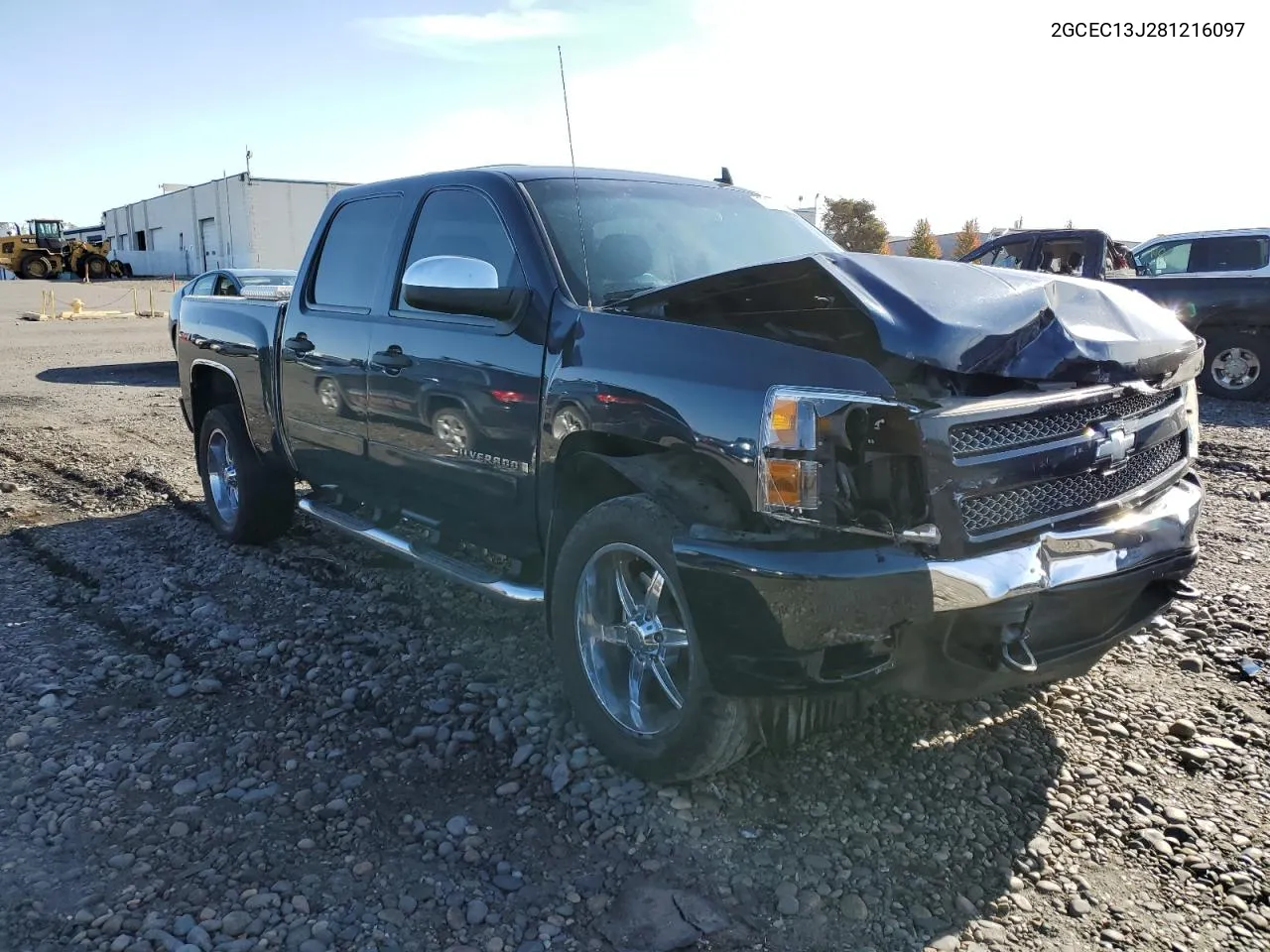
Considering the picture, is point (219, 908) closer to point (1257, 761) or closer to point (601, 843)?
point (601, 843)

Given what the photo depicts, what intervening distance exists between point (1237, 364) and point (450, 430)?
32.9ft

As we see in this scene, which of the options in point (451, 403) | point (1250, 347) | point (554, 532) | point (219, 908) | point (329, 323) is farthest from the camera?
point (1250, 347)

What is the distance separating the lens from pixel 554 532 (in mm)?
3443

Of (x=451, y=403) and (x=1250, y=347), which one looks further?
(x=1250, y=347)

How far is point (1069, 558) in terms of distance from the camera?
2.73 m

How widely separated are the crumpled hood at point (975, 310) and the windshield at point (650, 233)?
0.42 metres

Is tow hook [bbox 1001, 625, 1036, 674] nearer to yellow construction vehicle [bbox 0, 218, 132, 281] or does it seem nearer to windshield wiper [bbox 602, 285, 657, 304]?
windshield wiper [bbox 602, 285, 657, 304]

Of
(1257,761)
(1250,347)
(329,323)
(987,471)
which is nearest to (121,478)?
(329,323)

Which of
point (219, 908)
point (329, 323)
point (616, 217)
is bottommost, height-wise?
point (219, 908)

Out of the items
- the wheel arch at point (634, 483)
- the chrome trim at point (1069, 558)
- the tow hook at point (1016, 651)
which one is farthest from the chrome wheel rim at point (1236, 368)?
the wheel arch at point (634, 483)

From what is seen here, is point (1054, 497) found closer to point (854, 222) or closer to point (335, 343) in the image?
point (335, 343)

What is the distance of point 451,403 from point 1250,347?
9922 mm

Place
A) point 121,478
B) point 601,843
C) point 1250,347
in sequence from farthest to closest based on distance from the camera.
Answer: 1. point 1250,347
2. point 121,478
3. point 601,843

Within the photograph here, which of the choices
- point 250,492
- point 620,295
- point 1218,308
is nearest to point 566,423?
point 620,295
